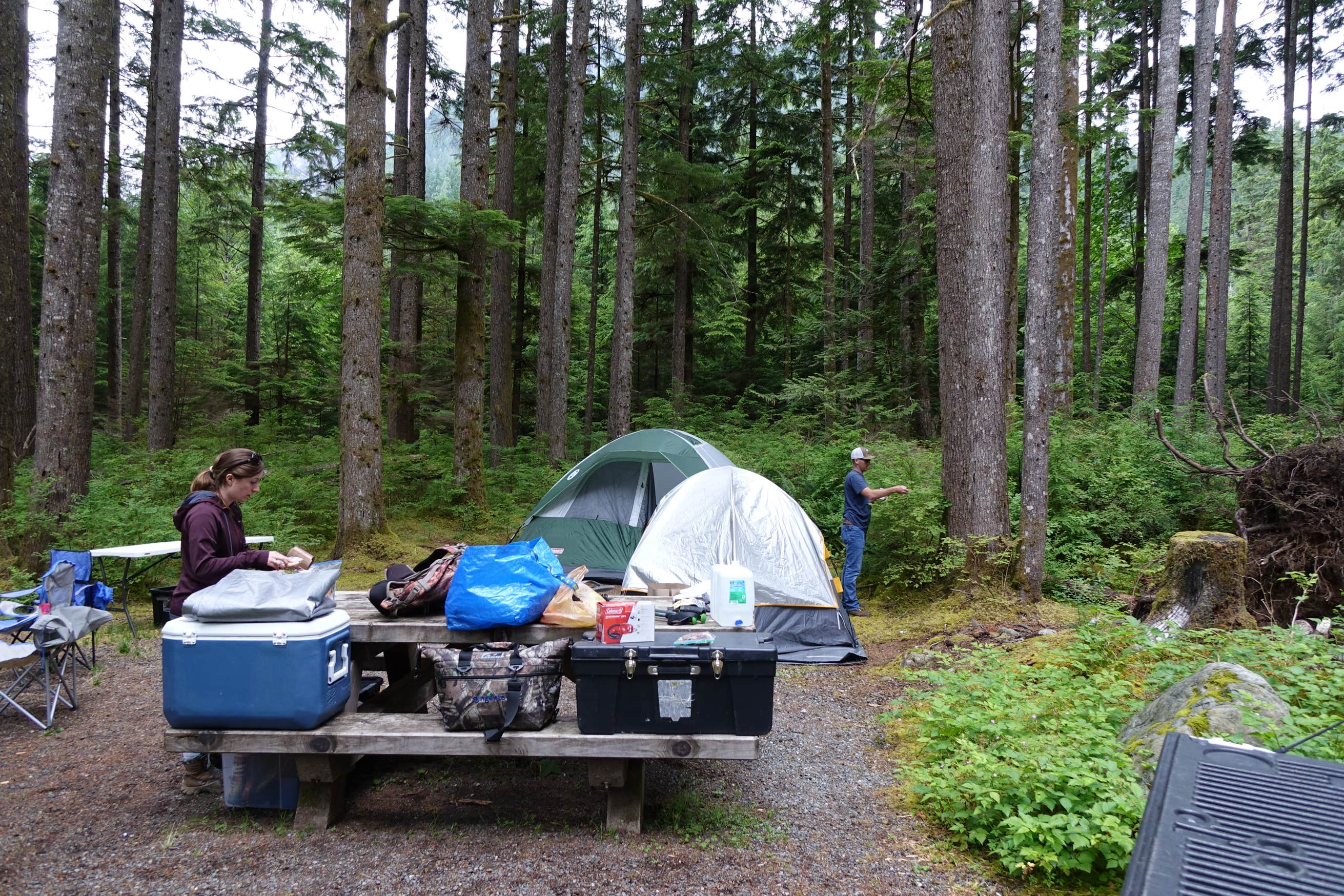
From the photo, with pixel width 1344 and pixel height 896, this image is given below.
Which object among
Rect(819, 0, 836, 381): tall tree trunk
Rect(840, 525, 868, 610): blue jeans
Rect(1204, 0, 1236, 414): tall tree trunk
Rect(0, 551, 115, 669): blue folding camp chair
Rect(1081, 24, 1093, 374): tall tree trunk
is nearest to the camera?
Rect(0, 551, 115, 669): blue folding camp chair

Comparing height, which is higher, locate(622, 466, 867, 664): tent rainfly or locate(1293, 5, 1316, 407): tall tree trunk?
locate(1293, 5, 1316, 407): tall tree trunk

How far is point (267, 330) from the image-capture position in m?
26.3

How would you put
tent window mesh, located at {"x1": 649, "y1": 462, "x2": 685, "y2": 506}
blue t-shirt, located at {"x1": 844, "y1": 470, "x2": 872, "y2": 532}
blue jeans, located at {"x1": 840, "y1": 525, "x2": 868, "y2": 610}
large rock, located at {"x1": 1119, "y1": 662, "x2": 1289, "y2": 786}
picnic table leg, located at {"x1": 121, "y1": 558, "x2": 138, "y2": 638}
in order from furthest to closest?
tent window mesh, located at {"x1": 649, "y1": 462, "x2": 685, "y2": 506}, blue t-shirt, located at {"x1": 844, "y1": 470, "x2": 872, "y2": 532}, blue jeans, located at {"x1": 840, "y1": 525, "x2": 868, "y2": 610}, picnic table leg, located at {"x1": 121, "y1": 558, "x2": 138, "y2": 638}, large rock, located at {"x1": 1119, "y1": 662, "x2": 1289, "y2": 786}

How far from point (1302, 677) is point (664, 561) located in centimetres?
452

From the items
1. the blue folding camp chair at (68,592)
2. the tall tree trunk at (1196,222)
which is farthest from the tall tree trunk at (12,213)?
the tall tree trunk at (1196,222)

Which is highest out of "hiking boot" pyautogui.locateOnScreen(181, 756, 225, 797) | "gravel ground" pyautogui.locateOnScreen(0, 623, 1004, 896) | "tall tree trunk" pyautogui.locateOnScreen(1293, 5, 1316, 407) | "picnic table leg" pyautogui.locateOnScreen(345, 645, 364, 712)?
"tall tree trunk" pyautogui.locateOnScreen(1293, 5, 1316, 407)

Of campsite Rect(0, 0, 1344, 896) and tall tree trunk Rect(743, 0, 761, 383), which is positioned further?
tall tree trunk Rect(743, 0, 761, 383)

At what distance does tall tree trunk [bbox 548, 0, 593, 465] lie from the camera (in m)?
13.4

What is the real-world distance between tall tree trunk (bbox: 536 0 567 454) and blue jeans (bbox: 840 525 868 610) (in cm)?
781

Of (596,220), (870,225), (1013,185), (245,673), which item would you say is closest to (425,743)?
(245,673)

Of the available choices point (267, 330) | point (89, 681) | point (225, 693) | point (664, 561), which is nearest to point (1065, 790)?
point (225, 693)

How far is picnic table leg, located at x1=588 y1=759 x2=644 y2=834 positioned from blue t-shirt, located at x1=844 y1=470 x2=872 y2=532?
17.0ft

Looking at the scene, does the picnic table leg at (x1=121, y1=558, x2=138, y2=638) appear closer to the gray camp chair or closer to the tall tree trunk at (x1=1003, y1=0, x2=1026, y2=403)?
the gray camp chair

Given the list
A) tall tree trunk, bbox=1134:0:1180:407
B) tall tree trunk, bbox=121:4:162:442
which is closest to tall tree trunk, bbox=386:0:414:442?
tall tree trunk, bbox=121:4:162:442
